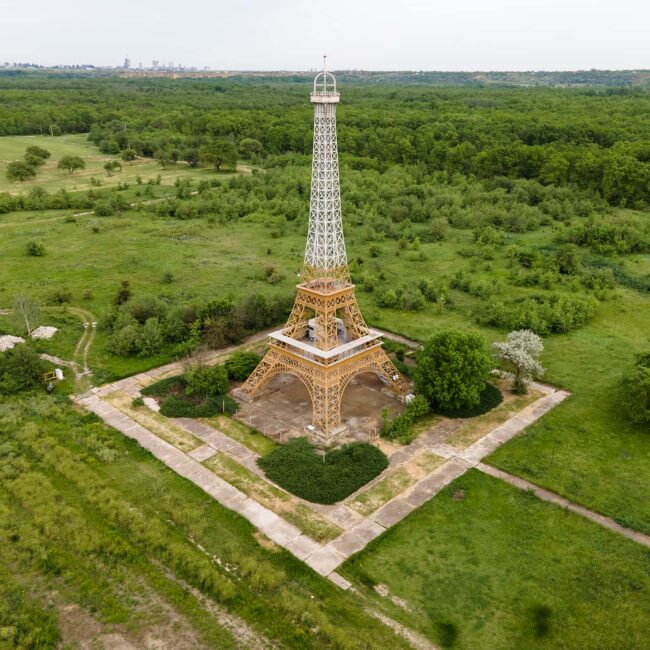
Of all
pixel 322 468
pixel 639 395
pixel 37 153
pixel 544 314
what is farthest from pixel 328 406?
pixel 37 153

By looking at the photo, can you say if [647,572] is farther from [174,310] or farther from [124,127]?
[124,127]

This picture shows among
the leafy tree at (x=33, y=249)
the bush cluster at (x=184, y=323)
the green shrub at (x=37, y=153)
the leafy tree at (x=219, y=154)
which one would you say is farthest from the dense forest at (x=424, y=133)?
the bush cluster at (x=184, y=323)

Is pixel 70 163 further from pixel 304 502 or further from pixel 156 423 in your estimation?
pixel 304 502

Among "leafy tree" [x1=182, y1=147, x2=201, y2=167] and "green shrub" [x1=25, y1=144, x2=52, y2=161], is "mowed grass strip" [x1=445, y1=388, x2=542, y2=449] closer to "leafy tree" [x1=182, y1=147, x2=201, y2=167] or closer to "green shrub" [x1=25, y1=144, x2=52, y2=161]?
"leafy tree" [x1=182, y1=147, x2=201, y2=167]

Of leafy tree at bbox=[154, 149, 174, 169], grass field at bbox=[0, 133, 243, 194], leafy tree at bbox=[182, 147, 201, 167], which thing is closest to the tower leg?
grass field at bbox=[0, 133, 243, 194]

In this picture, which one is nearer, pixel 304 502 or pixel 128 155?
pixel 304 502

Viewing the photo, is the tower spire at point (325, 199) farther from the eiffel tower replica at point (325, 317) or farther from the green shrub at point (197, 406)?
the green shrub at point (197, 406)
